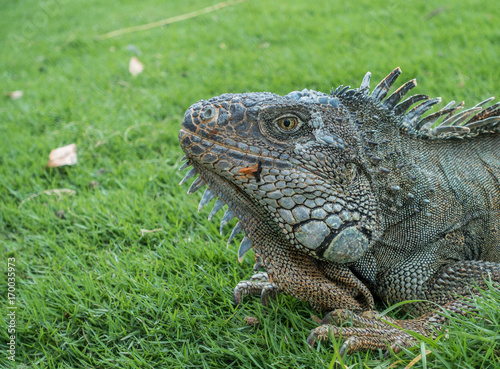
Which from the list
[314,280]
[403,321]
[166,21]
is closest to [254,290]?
[314,280]

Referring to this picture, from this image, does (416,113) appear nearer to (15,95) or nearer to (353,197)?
(353,197)

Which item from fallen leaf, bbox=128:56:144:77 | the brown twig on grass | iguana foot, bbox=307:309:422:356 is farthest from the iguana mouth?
the brown twig on grass

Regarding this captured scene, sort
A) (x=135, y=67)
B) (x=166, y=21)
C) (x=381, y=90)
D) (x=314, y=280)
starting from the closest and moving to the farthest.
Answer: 1. (x=314, y=280)
2. (x=381, y=90)
3. (x=135, y=67)
4. (x=166, y=21)

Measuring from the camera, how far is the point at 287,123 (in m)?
2.59

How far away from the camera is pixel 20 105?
691 cm

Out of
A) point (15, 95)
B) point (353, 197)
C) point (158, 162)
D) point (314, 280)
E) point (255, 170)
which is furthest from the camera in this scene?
point (15, 95)

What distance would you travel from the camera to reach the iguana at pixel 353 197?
251cm

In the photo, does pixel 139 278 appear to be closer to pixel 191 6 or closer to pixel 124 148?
pixel 124 148

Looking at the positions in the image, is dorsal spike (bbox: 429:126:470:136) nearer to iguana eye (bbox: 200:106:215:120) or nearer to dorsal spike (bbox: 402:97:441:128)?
dorsal spike (bbox: 402:97:441:128)

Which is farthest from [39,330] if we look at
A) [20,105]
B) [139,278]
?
[20,105]

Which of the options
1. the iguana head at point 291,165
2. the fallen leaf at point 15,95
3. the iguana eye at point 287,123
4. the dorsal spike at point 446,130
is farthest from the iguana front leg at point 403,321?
the fallen leaf at point 15,95

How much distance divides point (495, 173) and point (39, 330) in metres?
3.33

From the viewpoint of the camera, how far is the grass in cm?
292

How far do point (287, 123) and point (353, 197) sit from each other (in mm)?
563
